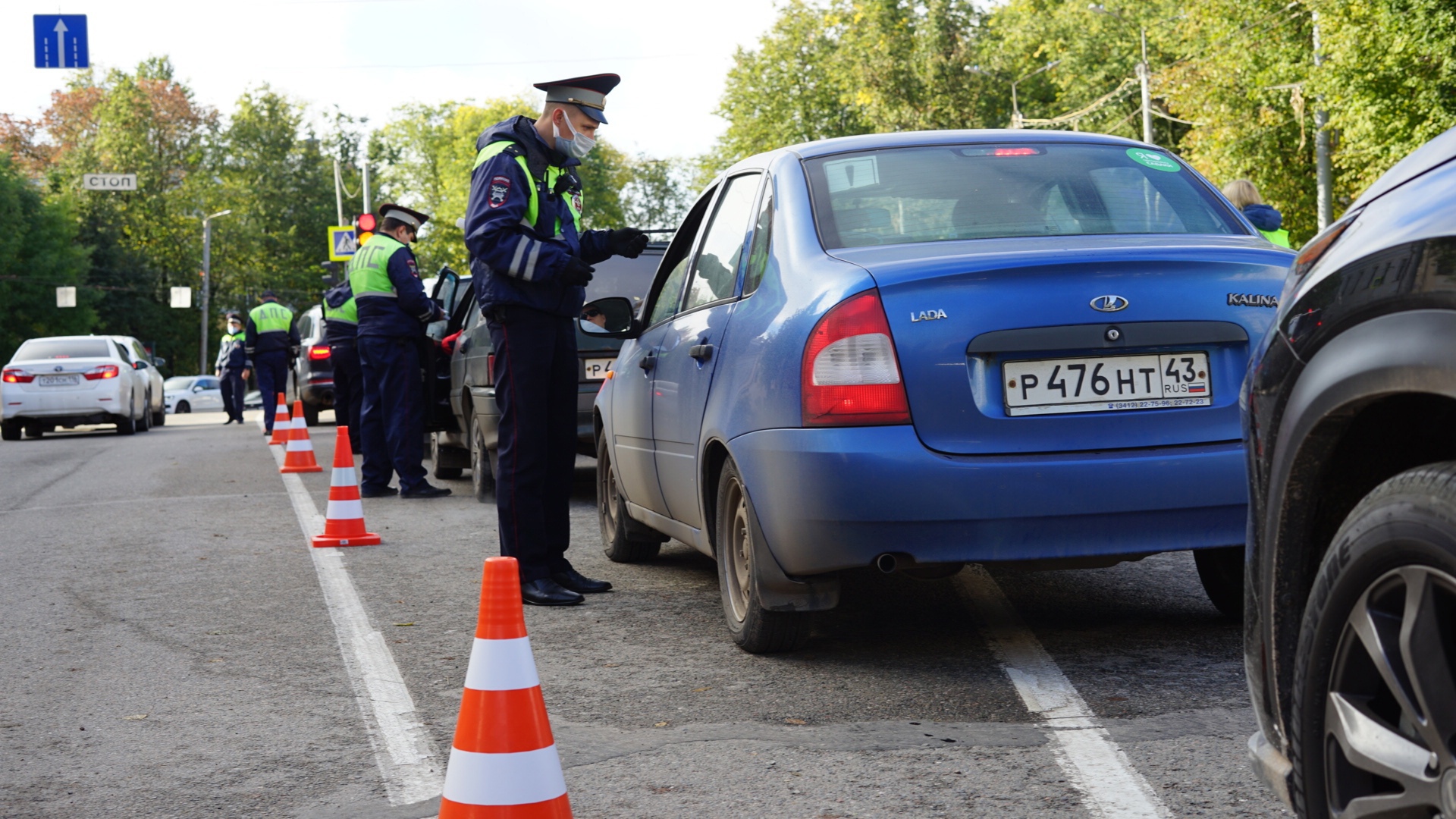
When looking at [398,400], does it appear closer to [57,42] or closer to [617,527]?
[617,527]

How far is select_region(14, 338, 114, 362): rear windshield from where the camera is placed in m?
22.7

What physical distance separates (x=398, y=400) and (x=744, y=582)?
20.5 ft

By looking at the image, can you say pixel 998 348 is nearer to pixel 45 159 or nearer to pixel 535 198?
pixel 535 198

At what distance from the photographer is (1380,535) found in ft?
6.90

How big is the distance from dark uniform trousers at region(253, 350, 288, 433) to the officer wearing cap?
14.8 m

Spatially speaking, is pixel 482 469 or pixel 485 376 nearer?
pixel 485 376

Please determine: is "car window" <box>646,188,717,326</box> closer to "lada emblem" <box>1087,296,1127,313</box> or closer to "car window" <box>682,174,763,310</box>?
"car window" <box>682,174,763,310</box>

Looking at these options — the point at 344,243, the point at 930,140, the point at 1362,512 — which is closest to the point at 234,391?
the point at 344,243

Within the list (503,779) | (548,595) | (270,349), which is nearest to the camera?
(503,779)

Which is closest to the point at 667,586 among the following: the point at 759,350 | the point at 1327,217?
the point at 759,350

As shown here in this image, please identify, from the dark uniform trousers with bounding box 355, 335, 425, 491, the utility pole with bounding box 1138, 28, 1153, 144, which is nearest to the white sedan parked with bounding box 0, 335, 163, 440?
the dark uniform trousers with bounding box 355, 335, 425, 491

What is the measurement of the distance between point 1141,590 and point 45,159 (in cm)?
7923

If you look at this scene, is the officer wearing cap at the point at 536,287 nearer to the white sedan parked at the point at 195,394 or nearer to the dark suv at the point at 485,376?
the dark suv at the point at 485,376

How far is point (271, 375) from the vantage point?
20.5m
